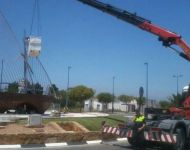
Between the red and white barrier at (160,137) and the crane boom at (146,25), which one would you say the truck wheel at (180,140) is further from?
the crane boom at (146,25)

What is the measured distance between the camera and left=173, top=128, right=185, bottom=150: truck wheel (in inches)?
697

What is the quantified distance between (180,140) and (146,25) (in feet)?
37.3

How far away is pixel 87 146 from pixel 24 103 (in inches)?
800

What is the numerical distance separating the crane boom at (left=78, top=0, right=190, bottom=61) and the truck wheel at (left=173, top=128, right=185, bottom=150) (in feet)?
28.5

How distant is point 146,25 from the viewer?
2788 centimetres

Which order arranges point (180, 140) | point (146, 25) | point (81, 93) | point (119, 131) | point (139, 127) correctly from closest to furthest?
point (180, 140) < point (139, 127) < point (119, 131) < point (146, 25) < point (81, 93)

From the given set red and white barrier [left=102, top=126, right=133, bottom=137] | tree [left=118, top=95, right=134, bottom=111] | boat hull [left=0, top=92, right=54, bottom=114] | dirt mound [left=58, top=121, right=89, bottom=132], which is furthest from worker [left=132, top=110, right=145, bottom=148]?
tree [left=118, top=95, right=134, bottom=111]

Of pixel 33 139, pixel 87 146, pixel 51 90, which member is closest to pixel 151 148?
pixel 87 146

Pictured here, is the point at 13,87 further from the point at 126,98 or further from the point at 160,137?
the point at 126,98

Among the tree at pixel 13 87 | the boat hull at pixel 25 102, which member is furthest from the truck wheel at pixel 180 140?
the tree at pixel 13 87

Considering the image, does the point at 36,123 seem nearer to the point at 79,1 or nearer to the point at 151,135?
the point at 151,135

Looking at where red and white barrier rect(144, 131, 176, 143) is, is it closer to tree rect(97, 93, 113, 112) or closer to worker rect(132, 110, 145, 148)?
worker rect(132, 110, 145, 148)

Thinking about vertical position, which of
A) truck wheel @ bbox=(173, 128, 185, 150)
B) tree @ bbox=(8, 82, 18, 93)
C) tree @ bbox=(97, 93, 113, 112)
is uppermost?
tree @ bbox=(97, 93, 113, 112)

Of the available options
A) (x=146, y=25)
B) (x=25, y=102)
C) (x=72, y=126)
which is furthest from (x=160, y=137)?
(x=25, y=102)
